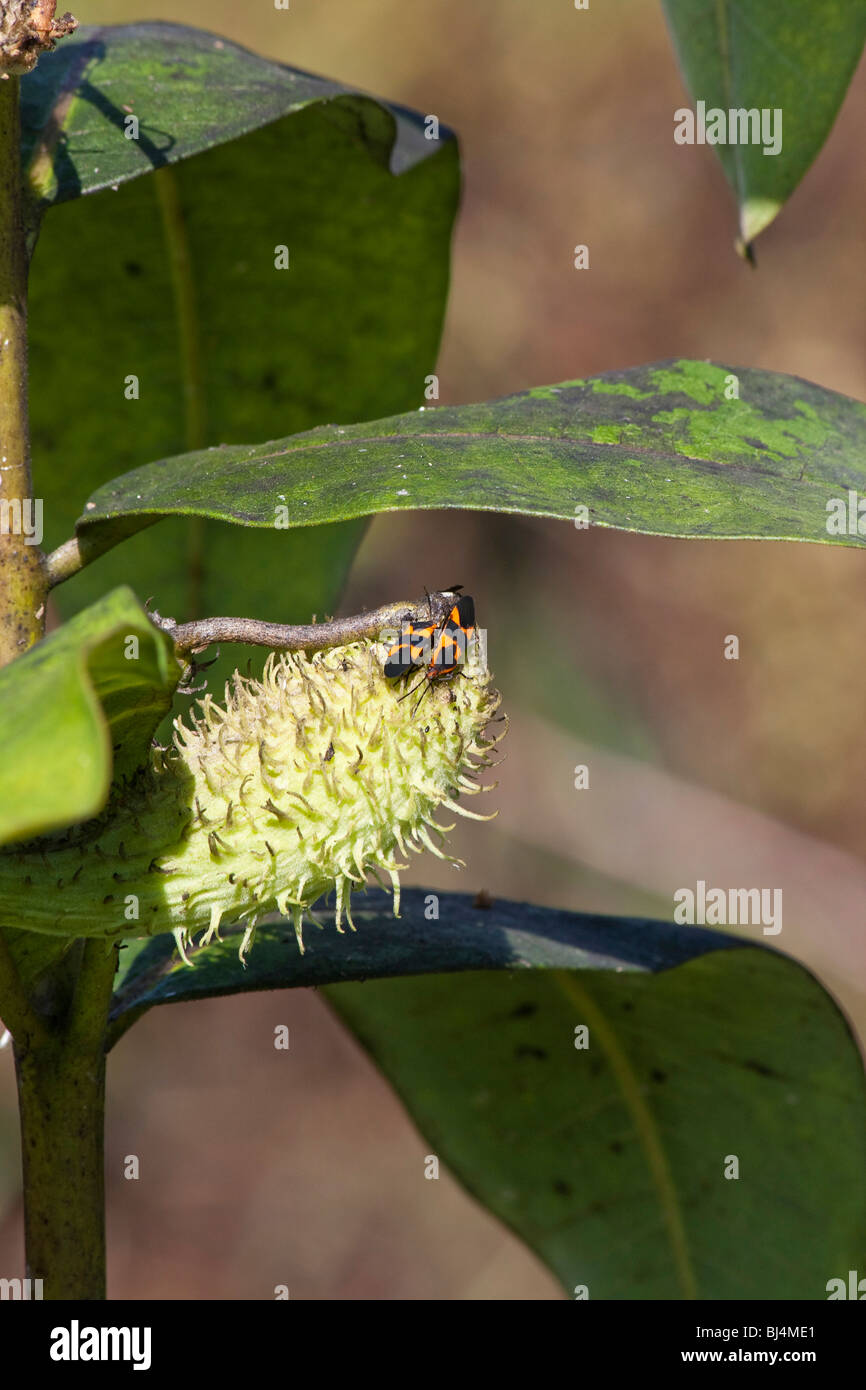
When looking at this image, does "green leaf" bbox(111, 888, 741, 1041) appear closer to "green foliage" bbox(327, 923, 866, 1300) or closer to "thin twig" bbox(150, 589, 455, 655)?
"green foliage" bbox(327, 923, 866, 1300)

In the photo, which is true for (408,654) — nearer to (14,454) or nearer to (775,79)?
(14,454)

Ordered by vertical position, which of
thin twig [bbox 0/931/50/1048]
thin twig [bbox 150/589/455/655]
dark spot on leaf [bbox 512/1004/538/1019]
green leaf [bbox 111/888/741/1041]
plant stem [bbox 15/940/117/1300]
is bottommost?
plant stem [bbox 15/940/117/1300]

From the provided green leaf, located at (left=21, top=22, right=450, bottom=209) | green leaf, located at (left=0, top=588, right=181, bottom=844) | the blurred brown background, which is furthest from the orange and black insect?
the blurred brown background

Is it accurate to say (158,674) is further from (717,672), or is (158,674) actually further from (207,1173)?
(717,672)

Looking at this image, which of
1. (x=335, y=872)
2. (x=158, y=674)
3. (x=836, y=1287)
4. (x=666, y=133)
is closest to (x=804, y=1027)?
(x=836, y=1287)

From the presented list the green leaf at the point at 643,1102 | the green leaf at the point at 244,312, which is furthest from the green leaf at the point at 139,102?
the green leaf at the point at 643,1102
